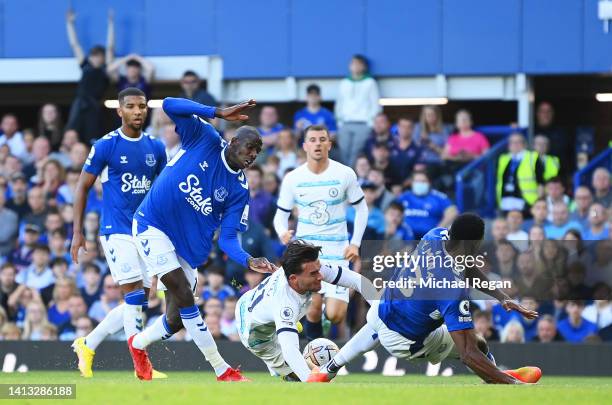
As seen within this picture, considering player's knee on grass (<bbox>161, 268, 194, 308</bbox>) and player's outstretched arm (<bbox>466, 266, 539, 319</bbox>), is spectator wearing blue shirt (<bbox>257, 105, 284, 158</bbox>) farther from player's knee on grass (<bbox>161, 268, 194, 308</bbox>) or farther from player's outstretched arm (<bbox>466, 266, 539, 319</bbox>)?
player's outstretched arm (<bbox>466, 266, 539, 319</bbox>)

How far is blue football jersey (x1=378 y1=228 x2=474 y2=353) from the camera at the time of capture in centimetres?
1149

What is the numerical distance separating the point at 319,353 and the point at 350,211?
18.7ft

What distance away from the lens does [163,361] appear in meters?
16.8

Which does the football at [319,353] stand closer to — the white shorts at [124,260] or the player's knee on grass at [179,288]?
the player's knee on grass at [179,288]

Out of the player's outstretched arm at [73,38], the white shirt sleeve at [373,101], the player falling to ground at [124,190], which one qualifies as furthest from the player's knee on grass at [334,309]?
the player's outstretched arm at [73,38]

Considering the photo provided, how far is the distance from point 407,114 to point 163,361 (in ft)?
24.9

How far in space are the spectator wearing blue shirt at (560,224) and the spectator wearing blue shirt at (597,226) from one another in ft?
0.42

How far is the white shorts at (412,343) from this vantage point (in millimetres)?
12227

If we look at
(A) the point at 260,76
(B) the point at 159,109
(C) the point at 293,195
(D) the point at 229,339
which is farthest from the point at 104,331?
(A) the point at 260,76

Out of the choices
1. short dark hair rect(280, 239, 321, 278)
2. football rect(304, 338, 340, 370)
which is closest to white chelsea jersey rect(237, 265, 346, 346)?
short dark hair rect(280, 239, 321, 278)

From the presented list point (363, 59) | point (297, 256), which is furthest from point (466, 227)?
point (363, 59)

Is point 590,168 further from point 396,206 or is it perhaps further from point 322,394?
point 322,394

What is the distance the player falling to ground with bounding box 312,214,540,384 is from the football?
71 centimetres

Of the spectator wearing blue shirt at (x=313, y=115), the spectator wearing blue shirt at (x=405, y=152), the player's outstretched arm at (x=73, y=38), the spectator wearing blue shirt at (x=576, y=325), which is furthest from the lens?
the player's outstretched arm at (x=73, y=38)
